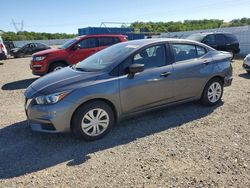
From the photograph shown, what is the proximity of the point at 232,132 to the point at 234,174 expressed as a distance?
136 cm

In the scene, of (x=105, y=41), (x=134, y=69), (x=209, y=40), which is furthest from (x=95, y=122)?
(x=209, y=40)

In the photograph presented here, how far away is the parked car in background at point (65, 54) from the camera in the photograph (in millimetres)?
9703

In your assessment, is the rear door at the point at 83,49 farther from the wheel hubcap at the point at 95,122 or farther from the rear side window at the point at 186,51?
the wheel hubcap at the point at 95,122

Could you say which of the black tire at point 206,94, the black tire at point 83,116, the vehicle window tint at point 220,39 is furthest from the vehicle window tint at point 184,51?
the vehicle window tint at point 220,39

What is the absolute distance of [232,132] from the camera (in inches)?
179

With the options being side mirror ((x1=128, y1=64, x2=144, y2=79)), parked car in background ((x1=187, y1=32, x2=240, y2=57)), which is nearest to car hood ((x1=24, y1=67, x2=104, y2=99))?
side mirror ((x1=128, y1=64, x2=144, y2=79))

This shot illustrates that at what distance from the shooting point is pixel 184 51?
5453 mm

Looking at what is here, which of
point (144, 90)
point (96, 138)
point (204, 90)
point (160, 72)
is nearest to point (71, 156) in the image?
point (96, 138)

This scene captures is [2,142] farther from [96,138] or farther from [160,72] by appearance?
[160,72]

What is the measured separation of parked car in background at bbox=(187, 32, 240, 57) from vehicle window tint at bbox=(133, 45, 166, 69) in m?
8.59

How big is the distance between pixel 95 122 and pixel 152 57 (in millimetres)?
1659

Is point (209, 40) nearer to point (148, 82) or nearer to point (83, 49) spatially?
point (83, 49)

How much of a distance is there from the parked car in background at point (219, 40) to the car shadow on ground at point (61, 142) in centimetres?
826

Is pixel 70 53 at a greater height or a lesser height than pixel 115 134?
greater
